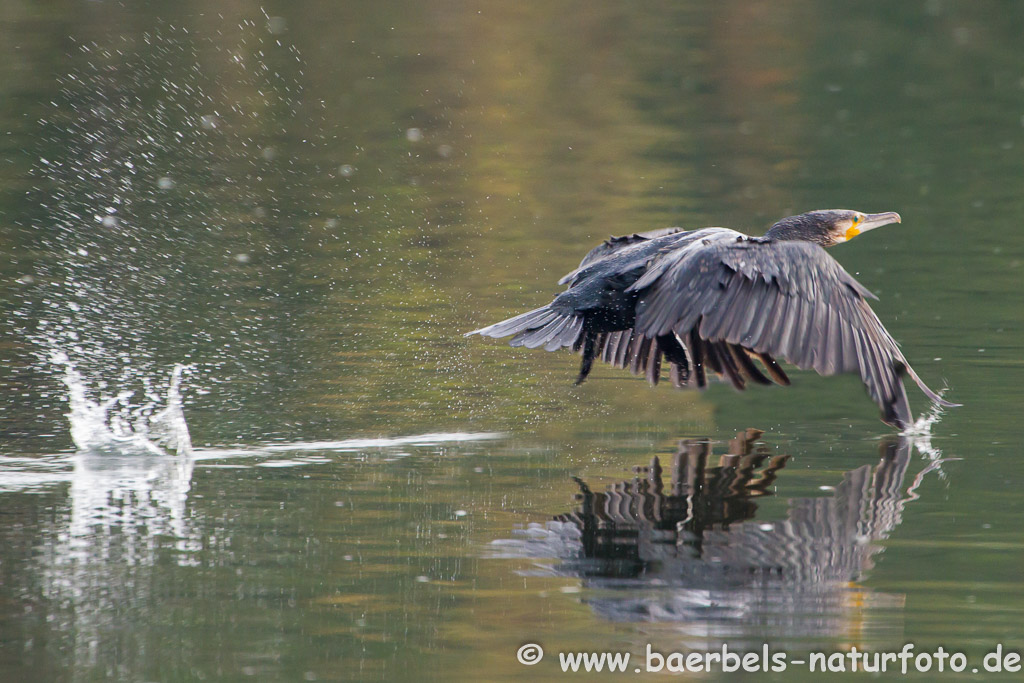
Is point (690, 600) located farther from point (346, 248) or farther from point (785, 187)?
point (785, 187)

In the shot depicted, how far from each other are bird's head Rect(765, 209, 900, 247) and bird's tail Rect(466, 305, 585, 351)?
1.39m

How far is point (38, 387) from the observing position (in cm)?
796

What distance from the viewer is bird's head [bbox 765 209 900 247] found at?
26.1 ft

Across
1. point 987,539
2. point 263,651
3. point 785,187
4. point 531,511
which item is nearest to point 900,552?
point 987,539

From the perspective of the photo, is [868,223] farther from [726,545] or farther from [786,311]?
[726,545]

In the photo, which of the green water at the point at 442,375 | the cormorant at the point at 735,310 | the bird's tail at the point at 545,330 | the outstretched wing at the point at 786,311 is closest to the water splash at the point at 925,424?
the green water at the point at 442,375

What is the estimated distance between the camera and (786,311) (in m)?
6.40

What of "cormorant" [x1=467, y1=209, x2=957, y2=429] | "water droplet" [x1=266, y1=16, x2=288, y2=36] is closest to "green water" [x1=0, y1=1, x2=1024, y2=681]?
"cormorant" [x1=467, y1=209, x2=957, y2=429]

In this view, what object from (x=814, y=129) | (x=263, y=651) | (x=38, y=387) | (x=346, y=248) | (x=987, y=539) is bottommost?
(x=263, y=651)

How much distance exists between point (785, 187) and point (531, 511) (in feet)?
30.1
